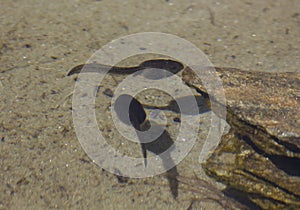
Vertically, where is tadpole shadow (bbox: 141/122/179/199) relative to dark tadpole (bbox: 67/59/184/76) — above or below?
below

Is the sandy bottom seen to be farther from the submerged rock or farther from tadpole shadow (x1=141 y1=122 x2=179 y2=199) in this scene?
the submerged rock

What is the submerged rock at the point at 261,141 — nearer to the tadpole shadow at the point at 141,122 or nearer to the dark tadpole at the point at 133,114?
the tadpole shadow at the point at 141,122

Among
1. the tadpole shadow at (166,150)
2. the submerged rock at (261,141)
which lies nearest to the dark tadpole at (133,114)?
the tadpole shadow at (166,150)

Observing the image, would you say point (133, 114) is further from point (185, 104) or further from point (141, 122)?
point (185, 104)

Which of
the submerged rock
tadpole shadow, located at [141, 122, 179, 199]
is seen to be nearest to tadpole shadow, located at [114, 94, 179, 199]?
tadpole shadow, located at [141, 122, 179, 199]

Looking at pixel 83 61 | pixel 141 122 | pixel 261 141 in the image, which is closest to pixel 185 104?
pixel 141 122
